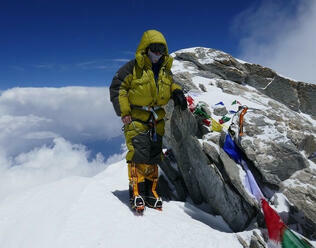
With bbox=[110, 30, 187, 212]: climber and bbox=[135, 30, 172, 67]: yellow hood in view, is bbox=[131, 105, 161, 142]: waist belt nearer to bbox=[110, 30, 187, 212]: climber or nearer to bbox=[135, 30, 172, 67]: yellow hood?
bbox=[110, 30, 187, 212]: climber

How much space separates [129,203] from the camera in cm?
A: 644

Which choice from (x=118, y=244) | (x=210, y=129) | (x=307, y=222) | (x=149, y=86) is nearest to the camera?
(x=118, y=244)

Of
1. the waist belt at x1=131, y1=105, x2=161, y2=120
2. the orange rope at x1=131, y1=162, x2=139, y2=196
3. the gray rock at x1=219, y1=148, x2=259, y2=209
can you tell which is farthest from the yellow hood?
the gray rock at x1=219, y1=148, x2=259, y2=209

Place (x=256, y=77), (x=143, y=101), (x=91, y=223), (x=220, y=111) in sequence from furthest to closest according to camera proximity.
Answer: (x=256, y=77)
(x=220, y=111)
(x=143, y=101)
(x=91, y=223)

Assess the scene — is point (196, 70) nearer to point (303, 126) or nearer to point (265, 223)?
point (303, 126)

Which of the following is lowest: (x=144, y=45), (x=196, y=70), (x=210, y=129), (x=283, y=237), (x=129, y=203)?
(x=283, y=237)

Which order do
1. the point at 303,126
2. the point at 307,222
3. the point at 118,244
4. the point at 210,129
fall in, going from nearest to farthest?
the point at 118,244, the point at 307,222, the point at 210,129, the point at 303,126

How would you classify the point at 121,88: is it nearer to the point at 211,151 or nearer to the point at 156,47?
the point at 156,47

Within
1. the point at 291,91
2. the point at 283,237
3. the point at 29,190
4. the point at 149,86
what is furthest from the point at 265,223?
the point at 291,91

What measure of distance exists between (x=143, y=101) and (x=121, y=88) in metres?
0.64

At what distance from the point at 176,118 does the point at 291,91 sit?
6.69 meters

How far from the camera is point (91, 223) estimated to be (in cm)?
502

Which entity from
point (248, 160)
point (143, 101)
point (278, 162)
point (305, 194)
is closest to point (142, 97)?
point (143, 101)

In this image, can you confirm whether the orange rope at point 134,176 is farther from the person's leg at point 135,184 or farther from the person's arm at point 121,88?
the person's arm at point 121,88
